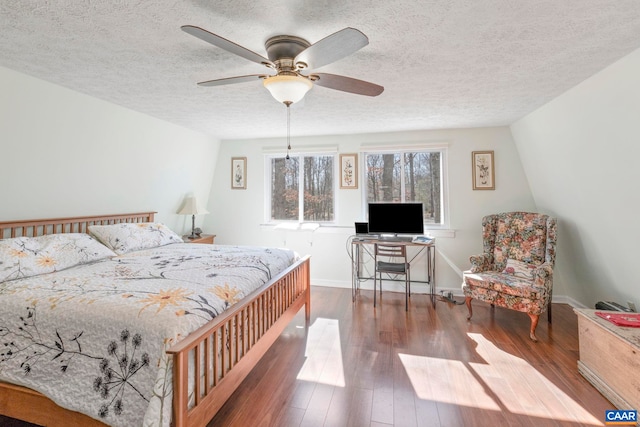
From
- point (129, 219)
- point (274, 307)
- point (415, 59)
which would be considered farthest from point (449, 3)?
point (129, 219)

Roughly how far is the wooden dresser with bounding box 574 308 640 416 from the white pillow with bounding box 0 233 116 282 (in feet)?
12.8

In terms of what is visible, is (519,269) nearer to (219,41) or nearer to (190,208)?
(219,41)

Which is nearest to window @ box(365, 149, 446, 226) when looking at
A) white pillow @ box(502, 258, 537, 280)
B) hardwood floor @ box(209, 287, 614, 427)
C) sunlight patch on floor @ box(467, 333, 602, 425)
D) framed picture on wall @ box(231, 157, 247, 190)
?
white pillow @ box(502, 258, 537, 280)

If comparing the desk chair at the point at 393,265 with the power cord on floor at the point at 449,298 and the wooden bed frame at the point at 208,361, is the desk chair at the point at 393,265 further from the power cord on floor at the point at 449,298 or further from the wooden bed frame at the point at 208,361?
the wooden bed frame at the point at 208,361

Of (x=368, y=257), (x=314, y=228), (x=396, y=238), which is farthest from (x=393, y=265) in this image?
(x=314, y=228)

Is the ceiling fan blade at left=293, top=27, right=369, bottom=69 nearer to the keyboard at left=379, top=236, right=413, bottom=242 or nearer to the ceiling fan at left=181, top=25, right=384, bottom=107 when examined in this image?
the ceiling fan at left=181, top=25, right=384, bottom=107

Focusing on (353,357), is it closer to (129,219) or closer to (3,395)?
(3,395)

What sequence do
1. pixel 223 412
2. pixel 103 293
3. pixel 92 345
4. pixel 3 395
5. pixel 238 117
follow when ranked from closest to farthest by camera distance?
pixel 92 345
pixel 3 395
pixel 103 293
pixel 223 412
pixel 238 117

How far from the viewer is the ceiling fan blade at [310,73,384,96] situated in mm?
1768

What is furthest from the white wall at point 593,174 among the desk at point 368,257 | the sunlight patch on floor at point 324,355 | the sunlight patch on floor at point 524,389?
the sunlight patch on floor at point 324,355

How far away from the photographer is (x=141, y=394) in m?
1.24

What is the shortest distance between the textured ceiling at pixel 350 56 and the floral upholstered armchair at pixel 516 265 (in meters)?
1.31

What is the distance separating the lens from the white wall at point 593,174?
2.06 meters

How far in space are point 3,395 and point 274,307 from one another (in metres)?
1.56
